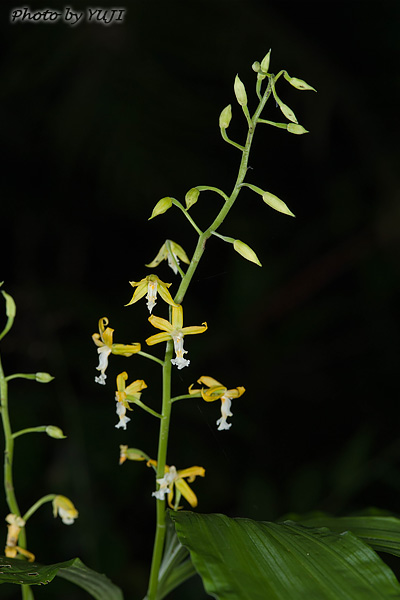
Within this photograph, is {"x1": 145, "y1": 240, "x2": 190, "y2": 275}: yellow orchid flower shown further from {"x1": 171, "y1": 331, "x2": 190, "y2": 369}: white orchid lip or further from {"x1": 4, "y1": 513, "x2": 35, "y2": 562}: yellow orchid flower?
{"x1": 4, "y1": 513, "x2": 35, "y2": 562}: yellow orchid flower

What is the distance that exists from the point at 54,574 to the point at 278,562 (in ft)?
0.95

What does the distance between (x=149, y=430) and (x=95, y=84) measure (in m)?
1.32

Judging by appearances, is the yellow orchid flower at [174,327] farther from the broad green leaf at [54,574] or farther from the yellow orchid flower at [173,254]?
the broad green leaf at [54,574]

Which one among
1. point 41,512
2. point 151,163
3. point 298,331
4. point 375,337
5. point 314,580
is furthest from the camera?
point 375,337

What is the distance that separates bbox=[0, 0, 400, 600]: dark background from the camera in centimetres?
216

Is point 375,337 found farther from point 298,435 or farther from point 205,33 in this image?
point 205,33

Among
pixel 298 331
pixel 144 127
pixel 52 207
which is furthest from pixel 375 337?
pixel 52 207

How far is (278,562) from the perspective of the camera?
74cm

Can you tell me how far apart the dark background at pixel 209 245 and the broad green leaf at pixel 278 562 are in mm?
1259

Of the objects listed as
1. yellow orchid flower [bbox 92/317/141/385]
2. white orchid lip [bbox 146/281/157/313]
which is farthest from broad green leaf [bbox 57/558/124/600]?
white orchid lip [bbox 146/281/157/313]

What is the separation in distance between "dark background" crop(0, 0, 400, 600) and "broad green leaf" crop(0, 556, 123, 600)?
0.99 metres

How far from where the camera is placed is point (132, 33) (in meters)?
2.40

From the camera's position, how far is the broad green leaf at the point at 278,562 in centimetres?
68

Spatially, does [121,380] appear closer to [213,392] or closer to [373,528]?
[213,392]
